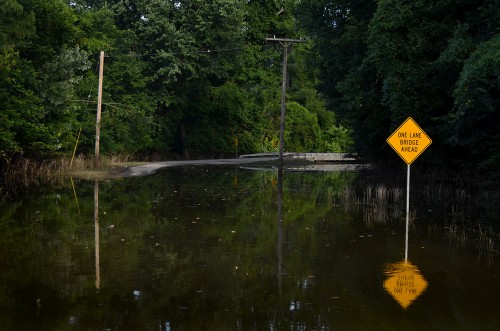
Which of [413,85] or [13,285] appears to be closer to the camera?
[13,285]

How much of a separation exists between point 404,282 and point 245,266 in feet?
9.36

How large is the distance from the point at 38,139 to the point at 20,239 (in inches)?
809

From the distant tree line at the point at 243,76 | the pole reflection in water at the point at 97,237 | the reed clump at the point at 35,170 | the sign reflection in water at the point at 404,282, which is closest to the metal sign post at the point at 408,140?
the distant tree line at the point at 243,76

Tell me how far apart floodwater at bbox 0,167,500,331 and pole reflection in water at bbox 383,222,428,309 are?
0.03m

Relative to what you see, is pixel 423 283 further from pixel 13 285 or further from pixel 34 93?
pixel 34 93

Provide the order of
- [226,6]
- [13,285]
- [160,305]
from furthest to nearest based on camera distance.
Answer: [226,6]
[13,285]
[160,305]

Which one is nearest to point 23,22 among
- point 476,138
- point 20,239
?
point 20,239

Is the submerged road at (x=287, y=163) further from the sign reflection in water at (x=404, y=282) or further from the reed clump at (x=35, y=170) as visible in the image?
the sign reflection in water at (x=404, y=282)

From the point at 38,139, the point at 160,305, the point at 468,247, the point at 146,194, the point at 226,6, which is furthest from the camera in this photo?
the point at 226,6

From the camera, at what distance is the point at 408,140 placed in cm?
1747

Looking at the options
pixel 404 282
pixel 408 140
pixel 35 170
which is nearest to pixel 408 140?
pixel 408 140

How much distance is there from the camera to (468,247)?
45.6 feet

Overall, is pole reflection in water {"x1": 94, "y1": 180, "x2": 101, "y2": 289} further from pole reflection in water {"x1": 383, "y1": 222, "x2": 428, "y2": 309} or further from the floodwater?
pole reflection in water {"x1": 383, "y1": 222, "x2": 428, "y2": 309}

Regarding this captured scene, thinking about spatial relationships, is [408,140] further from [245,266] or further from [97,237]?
[97,237]
